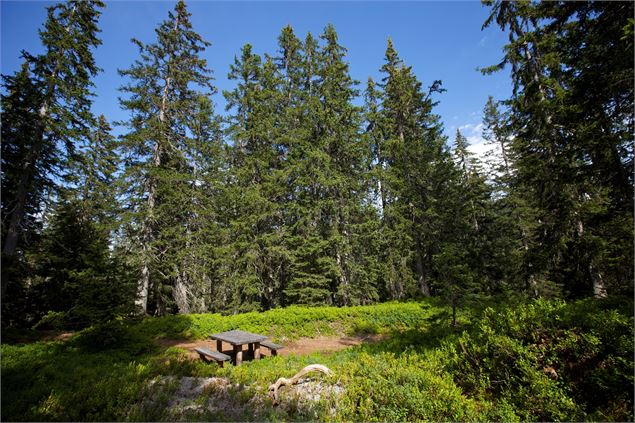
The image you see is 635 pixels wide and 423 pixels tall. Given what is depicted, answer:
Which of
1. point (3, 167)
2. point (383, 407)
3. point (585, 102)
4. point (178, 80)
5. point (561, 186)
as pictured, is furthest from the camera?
point (178, 80)

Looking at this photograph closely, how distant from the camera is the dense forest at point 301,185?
388 inches

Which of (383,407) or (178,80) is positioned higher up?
(178,80)

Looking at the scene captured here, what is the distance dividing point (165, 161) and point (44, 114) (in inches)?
256

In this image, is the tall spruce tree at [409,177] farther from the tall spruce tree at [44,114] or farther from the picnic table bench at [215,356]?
the tall spruce tree at [44,114]

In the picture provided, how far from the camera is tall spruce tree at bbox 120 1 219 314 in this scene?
15812 millimetres

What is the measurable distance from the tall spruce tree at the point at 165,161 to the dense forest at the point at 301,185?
12cm

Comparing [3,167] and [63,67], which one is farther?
[63,67]

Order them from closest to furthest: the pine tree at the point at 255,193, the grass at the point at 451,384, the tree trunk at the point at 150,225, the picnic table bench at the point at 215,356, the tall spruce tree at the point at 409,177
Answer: the grass at the point at 451,384
the picnic table bench at the point at 215,356
the tree trunk at the point at 150,225
the pine tree at the point at 255,193
the tall spruce tree at the point at 409,177

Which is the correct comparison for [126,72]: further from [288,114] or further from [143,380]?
[143,380]

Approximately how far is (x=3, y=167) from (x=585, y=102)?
22.9m

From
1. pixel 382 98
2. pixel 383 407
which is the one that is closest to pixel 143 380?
pixel 383 407

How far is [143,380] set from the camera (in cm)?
491

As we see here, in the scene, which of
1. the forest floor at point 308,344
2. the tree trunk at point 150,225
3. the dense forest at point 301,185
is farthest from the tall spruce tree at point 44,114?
the forest floor at point 308,344

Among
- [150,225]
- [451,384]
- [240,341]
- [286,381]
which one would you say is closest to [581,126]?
[451,384]
